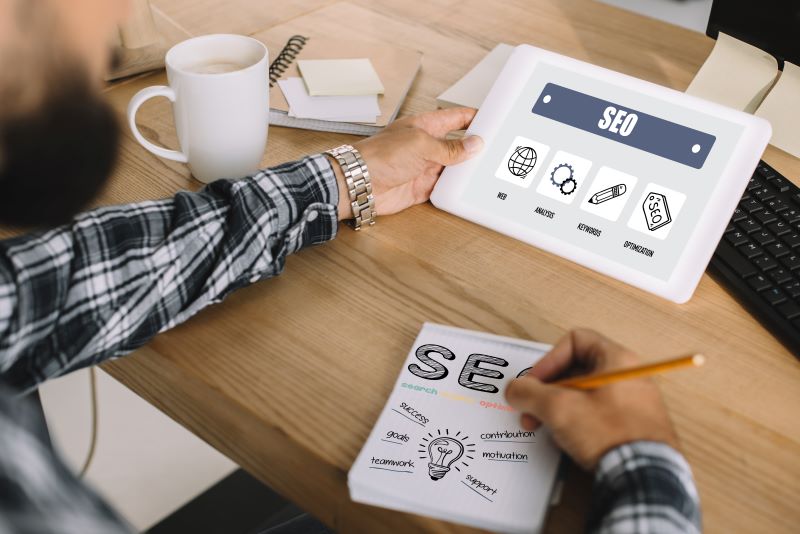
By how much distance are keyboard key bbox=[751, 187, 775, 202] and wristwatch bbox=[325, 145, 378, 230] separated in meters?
0.42

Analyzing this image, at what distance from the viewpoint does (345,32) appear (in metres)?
1.24

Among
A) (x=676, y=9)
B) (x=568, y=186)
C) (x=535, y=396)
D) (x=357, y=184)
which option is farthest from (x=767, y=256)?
(x=676, y=9)

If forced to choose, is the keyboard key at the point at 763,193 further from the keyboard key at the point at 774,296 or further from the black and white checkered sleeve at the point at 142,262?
the black and white checkered sleeve at the point at 142,262

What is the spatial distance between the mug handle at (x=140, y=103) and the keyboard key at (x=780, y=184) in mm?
673

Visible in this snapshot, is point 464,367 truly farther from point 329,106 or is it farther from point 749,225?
point 329,106

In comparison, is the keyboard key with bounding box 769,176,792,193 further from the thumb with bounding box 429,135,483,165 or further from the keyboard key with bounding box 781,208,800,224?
the thumb with bounding box 429,135,483,165

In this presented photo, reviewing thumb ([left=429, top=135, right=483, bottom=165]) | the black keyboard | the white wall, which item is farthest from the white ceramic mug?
the white wall

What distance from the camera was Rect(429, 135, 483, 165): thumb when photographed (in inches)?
34.7

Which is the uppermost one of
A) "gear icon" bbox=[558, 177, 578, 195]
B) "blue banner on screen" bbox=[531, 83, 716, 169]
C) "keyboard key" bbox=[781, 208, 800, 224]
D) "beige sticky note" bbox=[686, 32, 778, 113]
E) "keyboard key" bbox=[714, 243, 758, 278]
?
"beige sticky note" bbox=[686, 32, 778, 113]

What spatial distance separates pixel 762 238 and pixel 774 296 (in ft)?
0.25

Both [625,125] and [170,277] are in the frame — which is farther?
[625,125]

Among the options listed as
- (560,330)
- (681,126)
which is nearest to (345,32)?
(681,126)

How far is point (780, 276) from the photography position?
77 cm

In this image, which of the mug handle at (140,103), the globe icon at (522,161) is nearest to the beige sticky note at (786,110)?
the globe icon at (522,161)
